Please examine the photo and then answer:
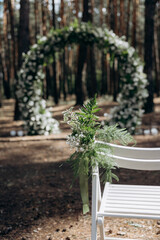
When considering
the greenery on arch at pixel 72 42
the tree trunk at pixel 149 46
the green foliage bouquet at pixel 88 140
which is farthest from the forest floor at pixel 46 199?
the tree trunk at pixel 149 46

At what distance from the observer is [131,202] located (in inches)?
105

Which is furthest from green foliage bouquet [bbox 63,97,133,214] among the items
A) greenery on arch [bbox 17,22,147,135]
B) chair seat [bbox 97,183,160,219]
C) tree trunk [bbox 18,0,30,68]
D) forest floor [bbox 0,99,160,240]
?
tree trunk [bbox 18,0,30,68]

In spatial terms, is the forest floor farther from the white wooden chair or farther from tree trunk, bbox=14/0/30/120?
tree trunk, bbox=14/0/30/120

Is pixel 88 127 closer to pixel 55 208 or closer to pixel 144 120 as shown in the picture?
pixel 55 208

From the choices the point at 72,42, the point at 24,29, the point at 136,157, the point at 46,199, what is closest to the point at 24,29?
the point at 24,29

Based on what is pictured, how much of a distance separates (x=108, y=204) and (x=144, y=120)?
8.35 meters

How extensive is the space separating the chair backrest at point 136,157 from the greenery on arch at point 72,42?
20.1ft

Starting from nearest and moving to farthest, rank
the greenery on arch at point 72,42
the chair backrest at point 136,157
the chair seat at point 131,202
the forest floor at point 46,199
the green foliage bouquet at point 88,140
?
the chair seat at point 131,202 < the green foliage bouquet at point 88,140 < the chair backrest at point 136,157 < the forest floor at point 46,199 < the greenery on arch at point 72,42

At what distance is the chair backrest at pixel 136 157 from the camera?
285cm

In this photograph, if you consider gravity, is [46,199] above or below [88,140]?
below

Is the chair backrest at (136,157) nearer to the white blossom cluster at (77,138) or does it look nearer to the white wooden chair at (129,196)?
the white wooden chair at (129,196)

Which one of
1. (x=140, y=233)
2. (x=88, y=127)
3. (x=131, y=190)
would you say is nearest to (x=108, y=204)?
(x=131, y=190)

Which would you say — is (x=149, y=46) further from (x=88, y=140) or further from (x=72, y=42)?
(x=88, y=140)

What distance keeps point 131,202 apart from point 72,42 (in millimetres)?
6999
